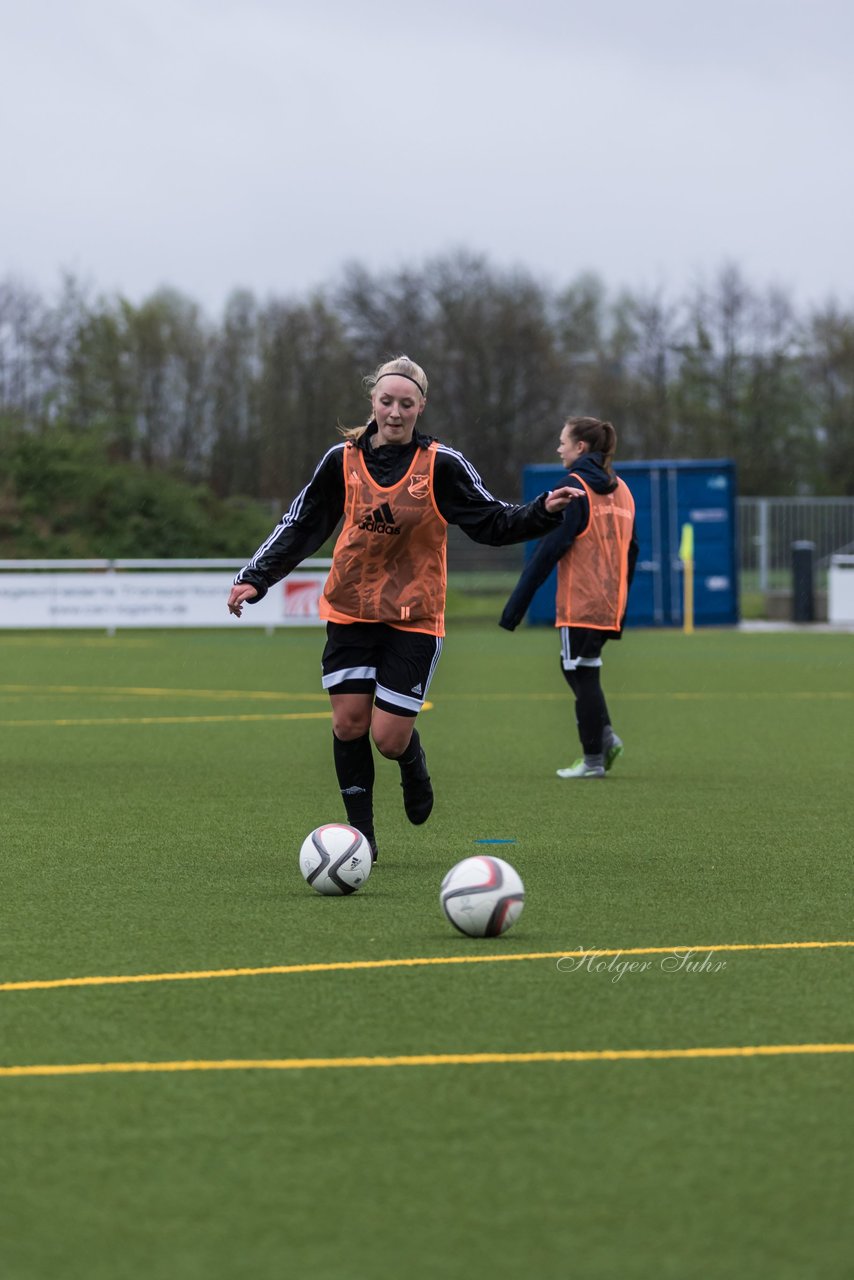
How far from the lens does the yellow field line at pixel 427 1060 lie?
169 inches

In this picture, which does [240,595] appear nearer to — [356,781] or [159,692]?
[356,781]

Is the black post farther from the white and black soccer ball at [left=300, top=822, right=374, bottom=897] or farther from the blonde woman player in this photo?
the white and black soccer ball at [left=300, top=822, right=374, bottom=897]

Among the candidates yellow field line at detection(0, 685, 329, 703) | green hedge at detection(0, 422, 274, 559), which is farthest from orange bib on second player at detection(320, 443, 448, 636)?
green hedge at detection(0, 422, 274, 559)

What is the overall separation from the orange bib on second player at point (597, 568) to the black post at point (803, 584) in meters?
25.3

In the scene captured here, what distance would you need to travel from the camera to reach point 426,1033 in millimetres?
4652

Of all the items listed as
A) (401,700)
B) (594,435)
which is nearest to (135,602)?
(594,435)

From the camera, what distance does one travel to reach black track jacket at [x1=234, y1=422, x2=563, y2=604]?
7.22 meters

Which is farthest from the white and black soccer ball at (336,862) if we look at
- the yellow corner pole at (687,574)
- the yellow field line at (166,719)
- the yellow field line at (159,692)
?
the yellow corner pole at (687,574)

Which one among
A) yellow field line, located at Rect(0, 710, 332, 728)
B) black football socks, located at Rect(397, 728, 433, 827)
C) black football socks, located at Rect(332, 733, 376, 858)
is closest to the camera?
black football socks, located at Rect(332, 733, 376, 858)

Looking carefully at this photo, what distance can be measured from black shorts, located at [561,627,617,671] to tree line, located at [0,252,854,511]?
4142cm

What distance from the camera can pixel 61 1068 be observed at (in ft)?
14.2

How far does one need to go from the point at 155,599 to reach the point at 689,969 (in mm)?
26256

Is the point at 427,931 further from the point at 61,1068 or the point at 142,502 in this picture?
the point at 142,502

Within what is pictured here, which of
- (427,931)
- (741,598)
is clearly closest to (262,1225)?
(427,931)
